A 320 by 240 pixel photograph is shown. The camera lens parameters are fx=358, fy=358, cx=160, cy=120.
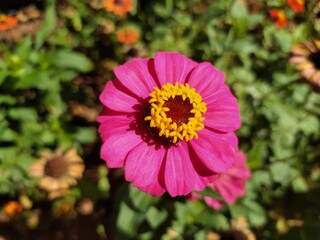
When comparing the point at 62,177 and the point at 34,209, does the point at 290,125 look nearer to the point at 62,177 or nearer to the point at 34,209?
the point at 62,177

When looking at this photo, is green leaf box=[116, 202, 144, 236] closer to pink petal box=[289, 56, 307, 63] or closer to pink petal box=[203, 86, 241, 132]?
pink petal box=[203, 86, 241, 132]

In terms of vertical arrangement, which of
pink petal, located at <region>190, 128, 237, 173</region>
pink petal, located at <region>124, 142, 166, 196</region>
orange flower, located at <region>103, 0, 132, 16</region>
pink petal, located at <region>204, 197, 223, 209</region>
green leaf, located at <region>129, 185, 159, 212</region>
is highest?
orange flower, located at <region>103, 0, 132, 16</region>

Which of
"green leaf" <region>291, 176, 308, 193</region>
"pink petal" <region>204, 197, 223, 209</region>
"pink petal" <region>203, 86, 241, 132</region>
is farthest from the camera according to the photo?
"green leaf" <region>291, 176, 308, 193</region>

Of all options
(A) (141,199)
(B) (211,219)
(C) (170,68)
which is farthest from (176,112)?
(B) (211,219)

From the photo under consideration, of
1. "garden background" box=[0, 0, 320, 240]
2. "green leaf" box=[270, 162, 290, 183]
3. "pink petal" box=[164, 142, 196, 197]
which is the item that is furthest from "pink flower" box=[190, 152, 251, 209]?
"pink petal" box=[164, 142, 196, 197]

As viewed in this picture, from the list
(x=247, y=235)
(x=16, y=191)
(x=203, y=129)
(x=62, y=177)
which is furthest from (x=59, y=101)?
(x=247, y=235)

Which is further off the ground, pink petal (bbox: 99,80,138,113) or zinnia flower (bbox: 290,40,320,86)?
pink petal (bbox: 99,80,138,113)
